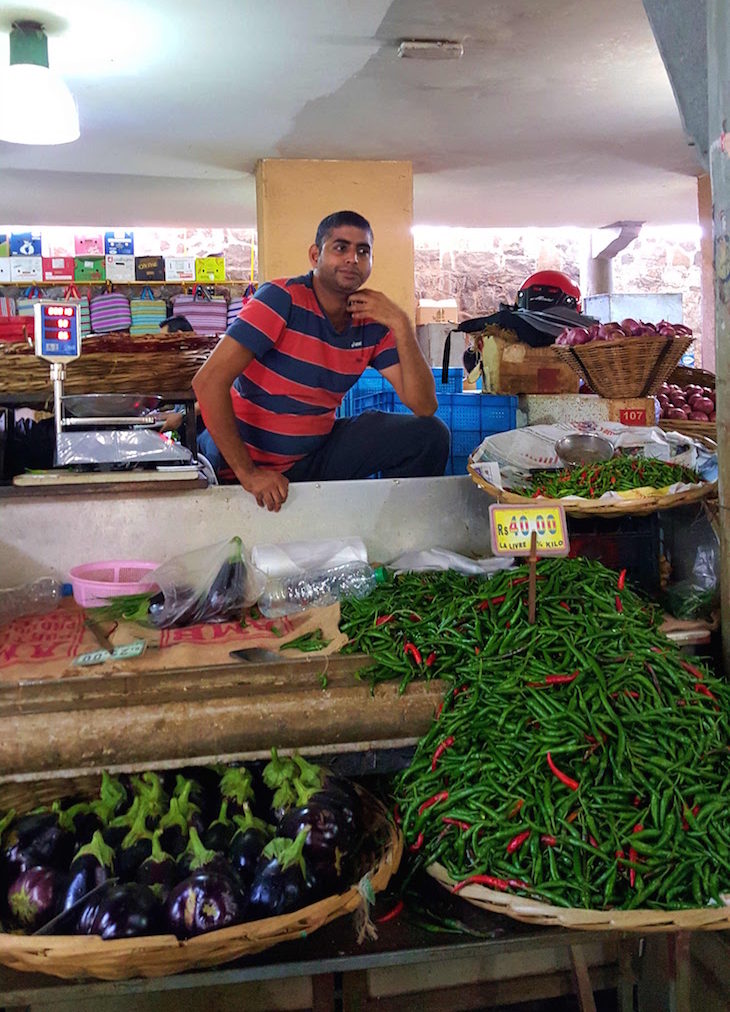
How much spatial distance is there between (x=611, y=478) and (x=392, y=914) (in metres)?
1.41

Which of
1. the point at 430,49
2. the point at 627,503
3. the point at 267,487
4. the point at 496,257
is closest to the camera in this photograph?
the point at 627,503

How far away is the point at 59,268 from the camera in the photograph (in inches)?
322

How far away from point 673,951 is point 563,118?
515cm

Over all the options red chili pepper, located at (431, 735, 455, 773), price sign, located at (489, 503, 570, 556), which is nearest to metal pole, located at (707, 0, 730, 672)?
price sign, located at (489, 503, 570, 556)

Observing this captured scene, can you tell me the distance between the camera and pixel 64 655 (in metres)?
2.18

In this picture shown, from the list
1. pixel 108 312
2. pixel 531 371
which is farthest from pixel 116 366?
pixel 108 312

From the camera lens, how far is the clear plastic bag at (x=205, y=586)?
2.45m

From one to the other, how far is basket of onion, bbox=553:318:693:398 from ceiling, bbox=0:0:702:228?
141cm

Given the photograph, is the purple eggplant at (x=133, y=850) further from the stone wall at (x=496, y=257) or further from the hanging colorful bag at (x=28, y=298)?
the stone wall at (x=496, y=257)

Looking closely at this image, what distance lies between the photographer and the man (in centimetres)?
324

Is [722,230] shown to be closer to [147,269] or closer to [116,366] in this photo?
[116,366]

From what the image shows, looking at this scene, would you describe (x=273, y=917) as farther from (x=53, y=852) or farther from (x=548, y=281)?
(x=548, y=281)

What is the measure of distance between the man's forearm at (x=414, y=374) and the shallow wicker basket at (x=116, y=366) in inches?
33.0

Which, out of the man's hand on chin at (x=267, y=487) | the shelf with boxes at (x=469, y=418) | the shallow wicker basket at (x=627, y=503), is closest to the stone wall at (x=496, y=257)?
the shelf with boxes at (x=469, y=418)
